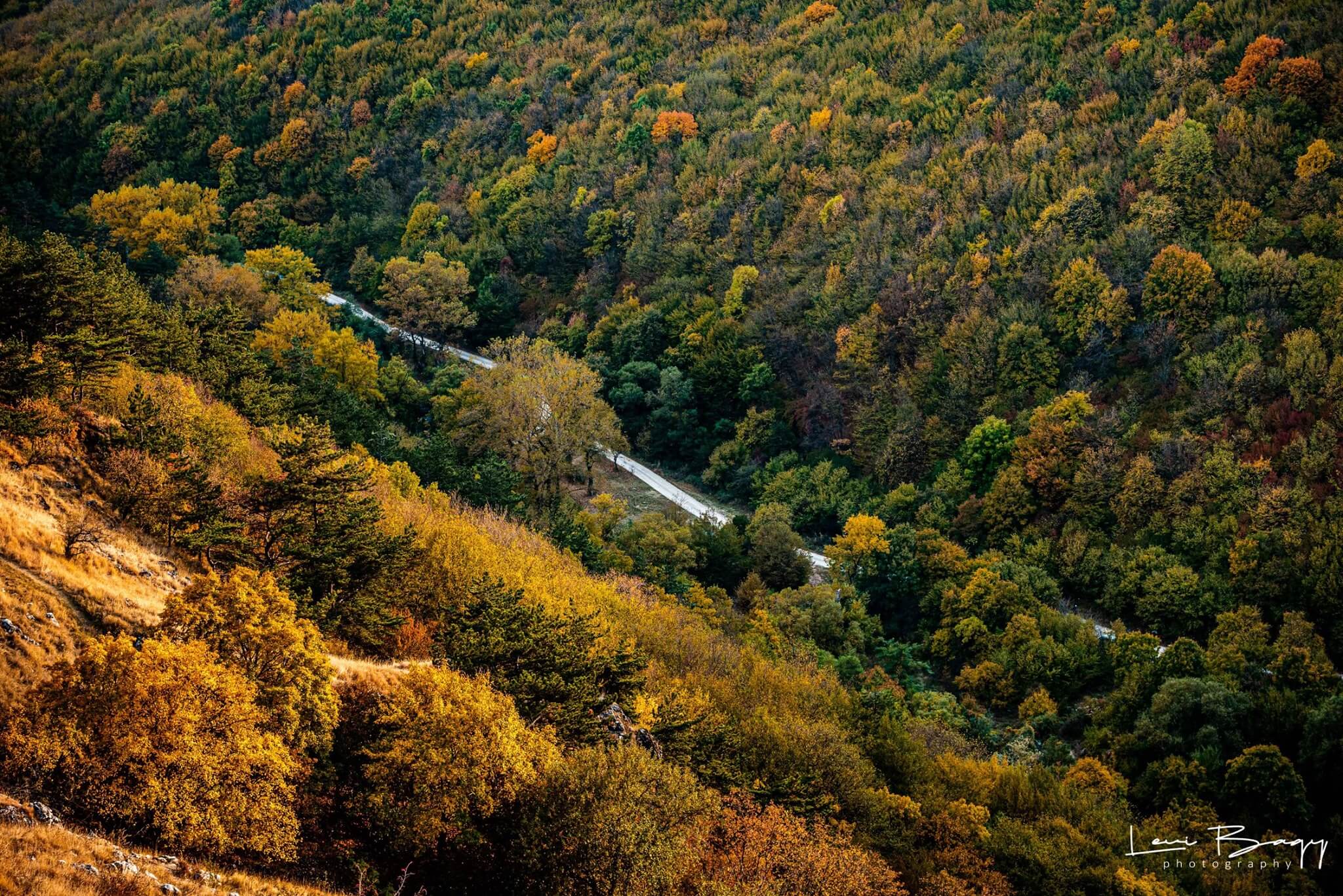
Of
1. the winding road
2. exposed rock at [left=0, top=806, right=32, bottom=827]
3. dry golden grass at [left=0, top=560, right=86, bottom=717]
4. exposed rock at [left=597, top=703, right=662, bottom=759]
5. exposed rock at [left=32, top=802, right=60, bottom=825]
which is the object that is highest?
dry golden grass at [left=0, top=560, right=86, bottom=717]

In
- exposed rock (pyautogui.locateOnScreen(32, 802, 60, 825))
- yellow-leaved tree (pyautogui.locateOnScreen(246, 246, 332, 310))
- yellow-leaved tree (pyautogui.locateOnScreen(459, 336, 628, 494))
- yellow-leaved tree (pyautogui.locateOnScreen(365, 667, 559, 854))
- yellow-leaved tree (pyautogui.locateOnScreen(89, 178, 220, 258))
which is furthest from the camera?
yellow-leaved tree (pyautogui.locateOnScreen(89, 178, 220, 258))

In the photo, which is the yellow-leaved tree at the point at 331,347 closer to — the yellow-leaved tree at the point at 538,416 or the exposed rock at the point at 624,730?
the yellow-leaved tree at the point at 538,416

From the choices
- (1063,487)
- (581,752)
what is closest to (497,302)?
(1063,487)

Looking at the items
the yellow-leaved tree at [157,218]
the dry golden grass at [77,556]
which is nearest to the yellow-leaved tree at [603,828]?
the dry golden grass at [77,556]

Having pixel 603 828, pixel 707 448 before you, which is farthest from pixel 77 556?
pixel 707 448

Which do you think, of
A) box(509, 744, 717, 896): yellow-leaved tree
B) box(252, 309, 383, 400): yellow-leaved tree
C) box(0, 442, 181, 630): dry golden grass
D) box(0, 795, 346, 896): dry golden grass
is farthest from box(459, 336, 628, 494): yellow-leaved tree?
box(0, 795, 346, 896): dry golden grass

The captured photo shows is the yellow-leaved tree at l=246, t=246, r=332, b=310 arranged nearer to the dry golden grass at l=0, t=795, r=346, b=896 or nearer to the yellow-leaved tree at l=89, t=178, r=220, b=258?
the yellow-leaved tree at l=89, t=178, r=220, b=258

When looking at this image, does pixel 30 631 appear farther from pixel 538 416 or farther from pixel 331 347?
pixel 331 347
